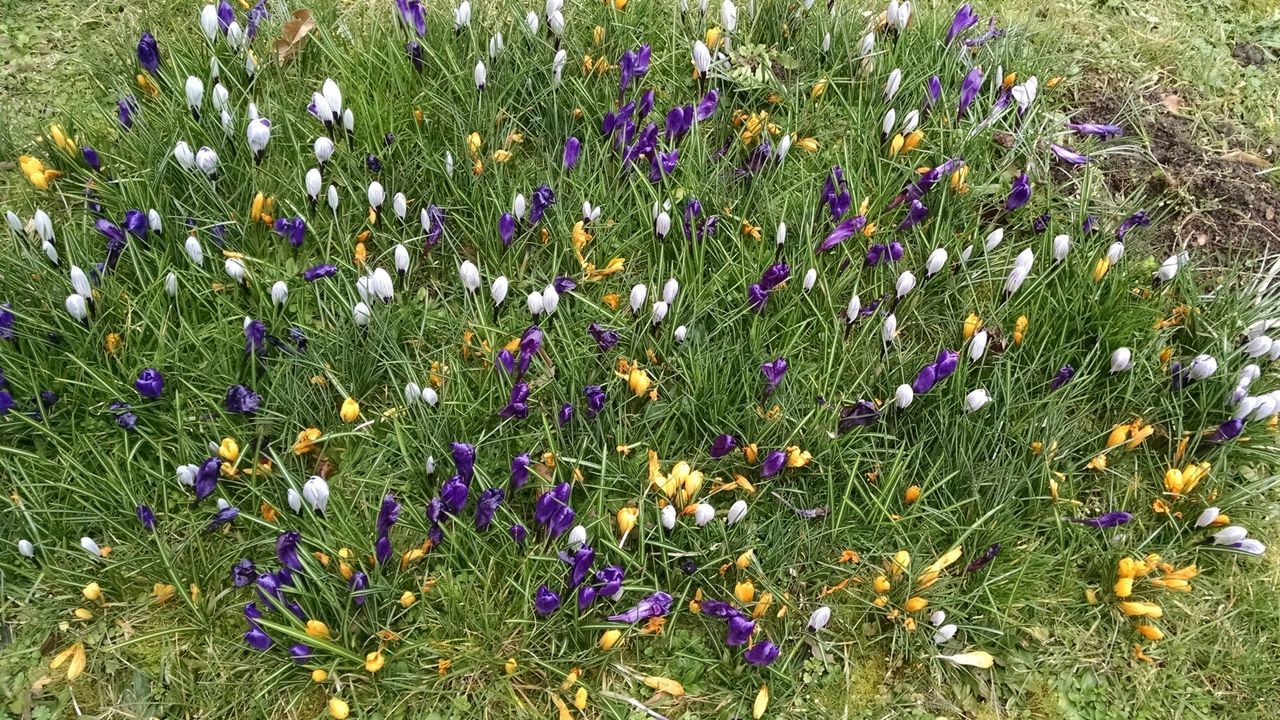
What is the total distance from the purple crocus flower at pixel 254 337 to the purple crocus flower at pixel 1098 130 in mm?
3317

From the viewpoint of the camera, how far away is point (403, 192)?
3105 mm

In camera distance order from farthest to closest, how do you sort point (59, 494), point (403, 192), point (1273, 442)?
point (403, 192) → point (1273, 442) → point (59, 494)

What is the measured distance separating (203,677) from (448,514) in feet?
2.51

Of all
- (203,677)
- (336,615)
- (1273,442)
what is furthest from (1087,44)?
(203,677)

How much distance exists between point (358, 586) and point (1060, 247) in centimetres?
253

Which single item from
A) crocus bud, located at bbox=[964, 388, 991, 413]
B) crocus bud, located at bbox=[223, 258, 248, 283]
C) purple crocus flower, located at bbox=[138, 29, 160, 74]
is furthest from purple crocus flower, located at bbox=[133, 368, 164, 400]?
crocus bud, located at bbox=[964, 388, 991, 413]

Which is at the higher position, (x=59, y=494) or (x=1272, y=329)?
(x=59, y=494)

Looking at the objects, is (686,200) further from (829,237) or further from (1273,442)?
(1273,442)

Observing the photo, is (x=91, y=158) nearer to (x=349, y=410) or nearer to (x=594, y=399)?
(x=349, y=410)

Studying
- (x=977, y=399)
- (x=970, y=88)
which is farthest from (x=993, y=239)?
(x=970, y=88)

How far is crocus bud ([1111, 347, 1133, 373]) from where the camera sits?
2.75 m

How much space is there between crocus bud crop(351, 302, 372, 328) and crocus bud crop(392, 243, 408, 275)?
0.20 metres

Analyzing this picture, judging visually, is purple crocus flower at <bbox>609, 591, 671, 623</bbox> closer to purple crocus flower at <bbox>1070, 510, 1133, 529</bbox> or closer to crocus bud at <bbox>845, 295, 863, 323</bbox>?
crocus bud at <bbox>845, 295, 863, 323</bbox>

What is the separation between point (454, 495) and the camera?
7.66 feet
